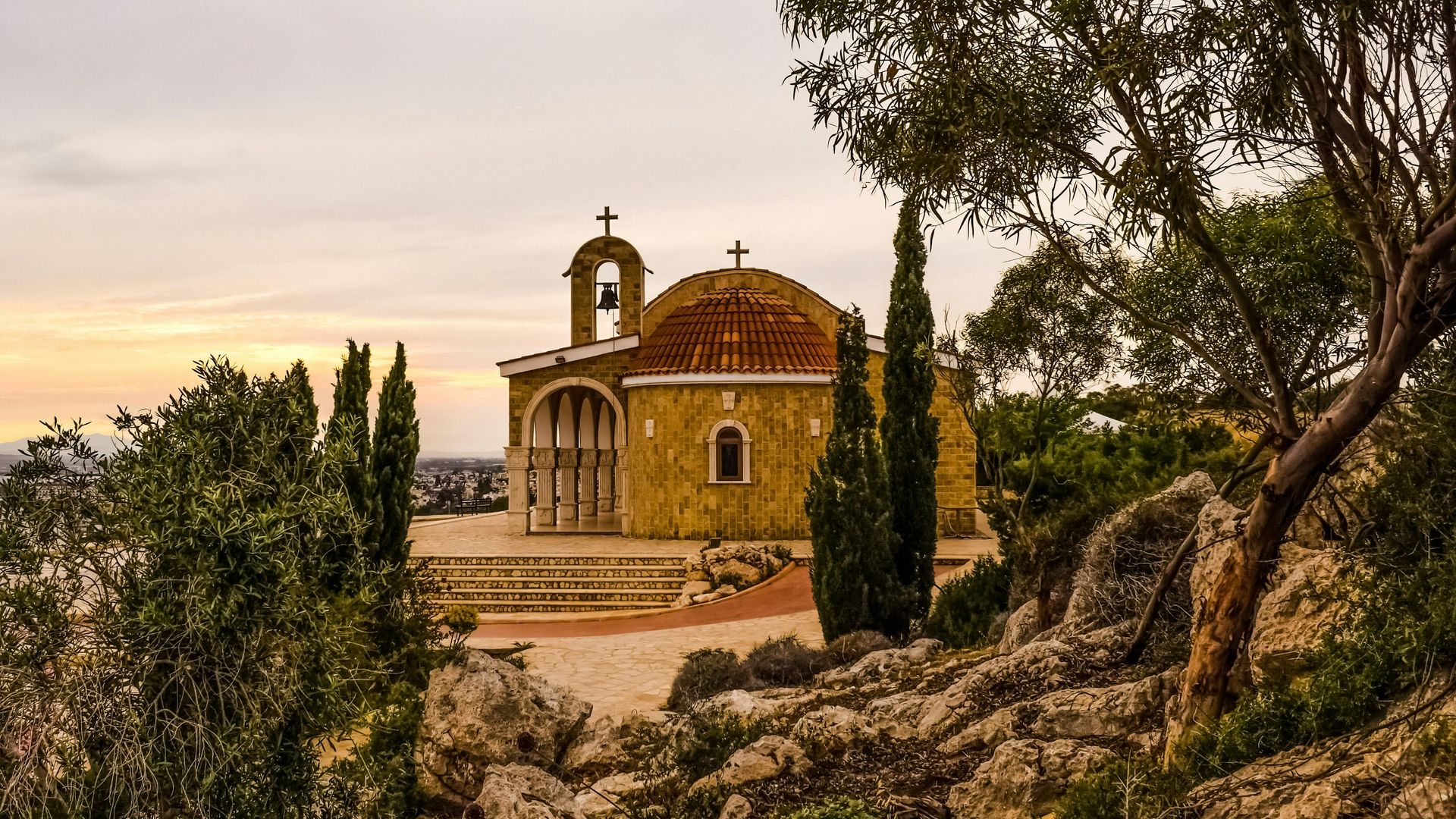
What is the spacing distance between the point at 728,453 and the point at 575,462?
4.77m

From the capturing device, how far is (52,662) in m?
7.00

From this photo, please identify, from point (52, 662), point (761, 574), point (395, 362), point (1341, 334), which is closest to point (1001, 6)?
point (1341, 334)

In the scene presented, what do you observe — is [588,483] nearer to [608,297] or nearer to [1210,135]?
[608,297]

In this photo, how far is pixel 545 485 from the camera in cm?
2762

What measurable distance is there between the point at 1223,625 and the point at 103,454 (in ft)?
24.6

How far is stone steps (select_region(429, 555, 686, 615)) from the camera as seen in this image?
20.0 metres

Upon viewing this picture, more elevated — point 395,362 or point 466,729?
point 395,362

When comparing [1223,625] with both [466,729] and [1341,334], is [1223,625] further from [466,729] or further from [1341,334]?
[466,729]

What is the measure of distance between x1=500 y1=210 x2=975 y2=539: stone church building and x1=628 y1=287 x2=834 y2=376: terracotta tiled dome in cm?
4

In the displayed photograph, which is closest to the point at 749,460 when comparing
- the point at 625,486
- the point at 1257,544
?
the point at 625,486

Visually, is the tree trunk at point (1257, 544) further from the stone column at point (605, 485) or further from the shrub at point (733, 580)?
the stone column at point (605, 485)

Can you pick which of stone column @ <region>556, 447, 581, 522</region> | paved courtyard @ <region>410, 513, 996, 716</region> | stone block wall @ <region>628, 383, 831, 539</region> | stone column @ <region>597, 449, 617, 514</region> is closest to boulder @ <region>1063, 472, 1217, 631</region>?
paved courtyard @ <region>410, 513, 996, 716</region>

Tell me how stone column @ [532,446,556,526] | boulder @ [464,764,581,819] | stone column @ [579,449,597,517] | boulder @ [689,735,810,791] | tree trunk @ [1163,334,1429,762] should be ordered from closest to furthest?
tree trunk @ [1163,334,1429,762] → boulder @ [464,764,581,819] → boulder @ [689,735,810,791] → stone column @ [532,446,556,526] → stone column @ [579,449,597,517]

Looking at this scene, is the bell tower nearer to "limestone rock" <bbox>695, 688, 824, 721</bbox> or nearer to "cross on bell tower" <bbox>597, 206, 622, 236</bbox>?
"cross on bell tower" <bbox>597, 206, 622, 236</bbox>
